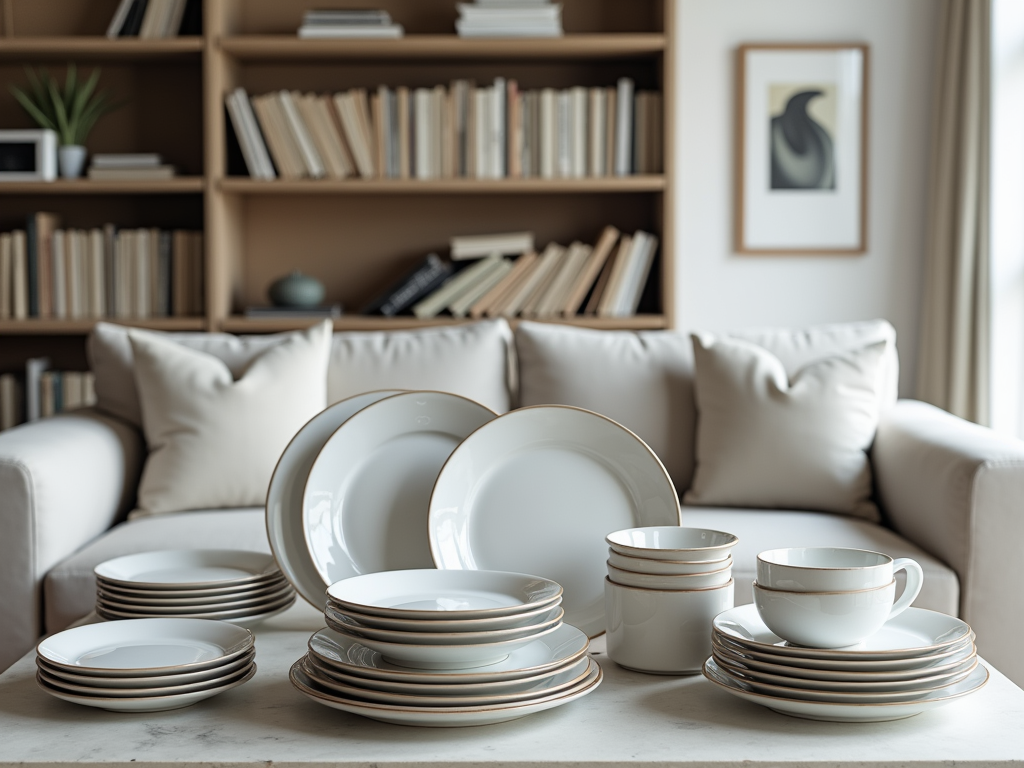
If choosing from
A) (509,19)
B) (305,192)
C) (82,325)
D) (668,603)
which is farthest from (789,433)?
(82,325)

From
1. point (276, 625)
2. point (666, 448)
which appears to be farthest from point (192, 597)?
point (666, 448)

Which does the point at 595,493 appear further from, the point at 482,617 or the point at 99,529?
the point at 99,529

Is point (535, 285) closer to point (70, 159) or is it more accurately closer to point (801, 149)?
point (801, 149)

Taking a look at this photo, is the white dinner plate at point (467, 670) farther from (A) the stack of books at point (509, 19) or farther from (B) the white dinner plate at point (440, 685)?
(A) the stack of books at point (509, 19)

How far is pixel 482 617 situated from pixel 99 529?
59.8 inches

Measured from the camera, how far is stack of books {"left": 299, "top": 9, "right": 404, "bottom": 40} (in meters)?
3.01

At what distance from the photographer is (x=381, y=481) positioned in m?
1.26

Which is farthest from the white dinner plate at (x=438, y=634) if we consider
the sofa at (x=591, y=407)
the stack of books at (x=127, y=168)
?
the stack of books at (x=127, y=168)

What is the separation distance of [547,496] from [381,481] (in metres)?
0.21

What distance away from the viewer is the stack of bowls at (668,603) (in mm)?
1017

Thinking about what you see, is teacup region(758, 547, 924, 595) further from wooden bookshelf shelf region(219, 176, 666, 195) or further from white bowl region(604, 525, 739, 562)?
wooden bookshelf shelf region(219, 176, 666, 195)

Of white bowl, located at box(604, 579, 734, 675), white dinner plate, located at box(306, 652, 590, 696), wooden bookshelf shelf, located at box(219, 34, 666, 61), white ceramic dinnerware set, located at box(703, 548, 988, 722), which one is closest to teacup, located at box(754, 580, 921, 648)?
white ceramic dinnerware set, located at box(703, 548, 988, 722)

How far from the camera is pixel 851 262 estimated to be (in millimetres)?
3352

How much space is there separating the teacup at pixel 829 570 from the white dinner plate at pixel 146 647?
19.7 inches
